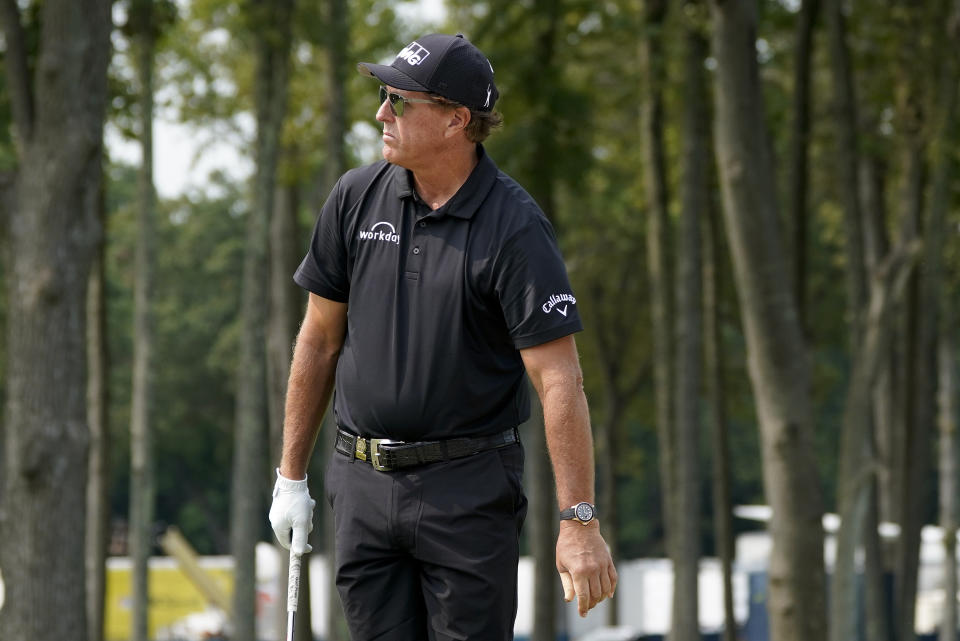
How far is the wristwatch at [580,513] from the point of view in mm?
3871

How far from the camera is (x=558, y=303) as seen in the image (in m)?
3.92

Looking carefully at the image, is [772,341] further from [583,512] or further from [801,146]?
[583,512]

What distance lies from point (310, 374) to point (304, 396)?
6 centimetres

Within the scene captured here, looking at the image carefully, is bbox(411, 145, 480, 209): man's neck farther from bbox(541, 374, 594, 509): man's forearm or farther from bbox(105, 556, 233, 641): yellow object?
bbox(105, 556, 233, 641): yellow object

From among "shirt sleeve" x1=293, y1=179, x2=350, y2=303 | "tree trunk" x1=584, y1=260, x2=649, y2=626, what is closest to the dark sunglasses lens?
"shirt sleeve" x1=293, y1=179, x2=350, y2=303

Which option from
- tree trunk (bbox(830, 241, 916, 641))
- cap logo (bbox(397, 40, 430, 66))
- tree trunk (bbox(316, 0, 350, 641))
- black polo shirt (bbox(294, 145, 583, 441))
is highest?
tree trunk (bbox(316, 0, 350, 641))

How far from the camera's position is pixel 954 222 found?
17.9m

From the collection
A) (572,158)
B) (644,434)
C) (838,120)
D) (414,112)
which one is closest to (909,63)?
(838,120)

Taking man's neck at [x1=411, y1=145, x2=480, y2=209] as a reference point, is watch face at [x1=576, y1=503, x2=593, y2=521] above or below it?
below

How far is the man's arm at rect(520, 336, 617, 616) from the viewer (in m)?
3.85

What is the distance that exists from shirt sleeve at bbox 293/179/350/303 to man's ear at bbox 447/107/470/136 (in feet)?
1.22

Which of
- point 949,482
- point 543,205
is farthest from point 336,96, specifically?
point 949,482

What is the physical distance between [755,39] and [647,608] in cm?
2274

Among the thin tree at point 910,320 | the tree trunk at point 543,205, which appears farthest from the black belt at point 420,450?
the thin tree at point 910,320
